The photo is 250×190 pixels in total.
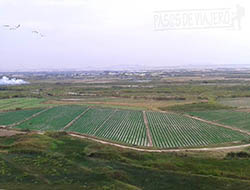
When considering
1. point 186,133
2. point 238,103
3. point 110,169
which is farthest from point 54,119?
point 238,103

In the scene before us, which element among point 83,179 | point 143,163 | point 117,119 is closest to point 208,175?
point 143,163

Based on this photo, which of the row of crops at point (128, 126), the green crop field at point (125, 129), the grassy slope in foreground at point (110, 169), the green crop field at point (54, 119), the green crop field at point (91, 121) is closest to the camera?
the grassy slope in foreground at point (110, 169)

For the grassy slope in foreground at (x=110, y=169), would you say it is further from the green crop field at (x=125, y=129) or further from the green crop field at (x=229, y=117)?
the green crop field at (x=229, y=117)

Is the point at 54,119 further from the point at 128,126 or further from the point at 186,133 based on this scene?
the point at 186,133

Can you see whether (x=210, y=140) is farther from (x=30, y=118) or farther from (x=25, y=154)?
(x=30, y=118)

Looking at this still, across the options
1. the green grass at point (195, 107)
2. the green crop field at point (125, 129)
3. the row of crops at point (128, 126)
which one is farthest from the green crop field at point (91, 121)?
the green grass at point (195, 107)

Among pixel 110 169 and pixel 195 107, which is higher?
pixel 195 107

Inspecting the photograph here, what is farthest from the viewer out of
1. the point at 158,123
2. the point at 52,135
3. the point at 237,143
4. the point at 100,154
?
the point at 158,123
